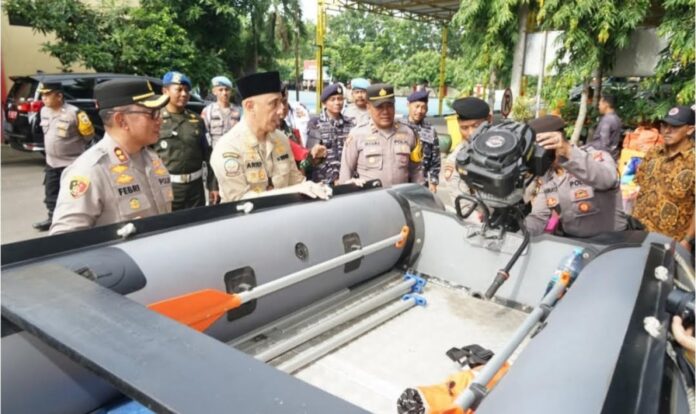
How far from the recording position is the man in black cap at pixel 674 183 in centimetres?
303

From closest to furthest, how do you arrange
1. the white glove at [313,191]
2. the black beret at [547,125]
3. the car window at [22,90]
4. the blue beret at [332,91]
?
the black beret at [547,125], the white glove at [313,191], the blue beret at [332,91], the car window at [22,90]

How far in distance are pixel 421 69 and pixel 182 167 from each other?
23413mm

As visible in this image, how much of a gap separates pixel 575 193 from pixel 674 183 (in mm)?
1157

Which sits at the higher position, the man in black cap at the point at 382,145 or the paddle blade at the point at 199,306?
the man in black cap at the point at 382,145

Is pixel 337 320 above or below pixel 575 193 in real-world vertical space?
below

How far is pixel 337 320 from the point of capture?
196 centimetres

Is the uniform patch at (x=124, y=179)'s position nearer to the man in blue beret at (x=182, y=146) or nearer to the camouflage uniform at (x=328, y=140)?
the man in blue beret at (x=182, y=146)

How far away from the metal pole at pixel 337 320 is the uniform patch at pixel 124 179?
2.68 feet

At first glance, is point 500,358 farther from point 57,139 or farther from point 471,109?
point 57,139

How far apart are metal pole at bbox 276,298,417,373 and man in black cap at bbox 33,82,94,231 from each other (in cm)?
390

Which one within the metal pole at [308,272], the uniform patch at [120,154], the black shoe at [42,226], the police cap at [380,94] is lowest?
the black shoe at [42,226]

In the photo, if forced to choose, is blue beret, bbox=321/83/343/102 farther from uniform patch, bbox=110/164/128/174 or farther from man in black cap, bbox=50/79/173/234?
uniform patch, bbox=110/164/128/174

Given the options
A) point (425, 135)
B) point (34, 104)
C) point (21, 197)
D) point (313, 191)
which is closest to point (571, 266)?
point (313, 191)

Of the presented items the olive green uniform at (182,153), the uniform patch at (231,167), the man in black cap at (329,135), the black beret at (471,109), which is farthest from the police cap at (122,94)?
the man in black cap at (329,135)
